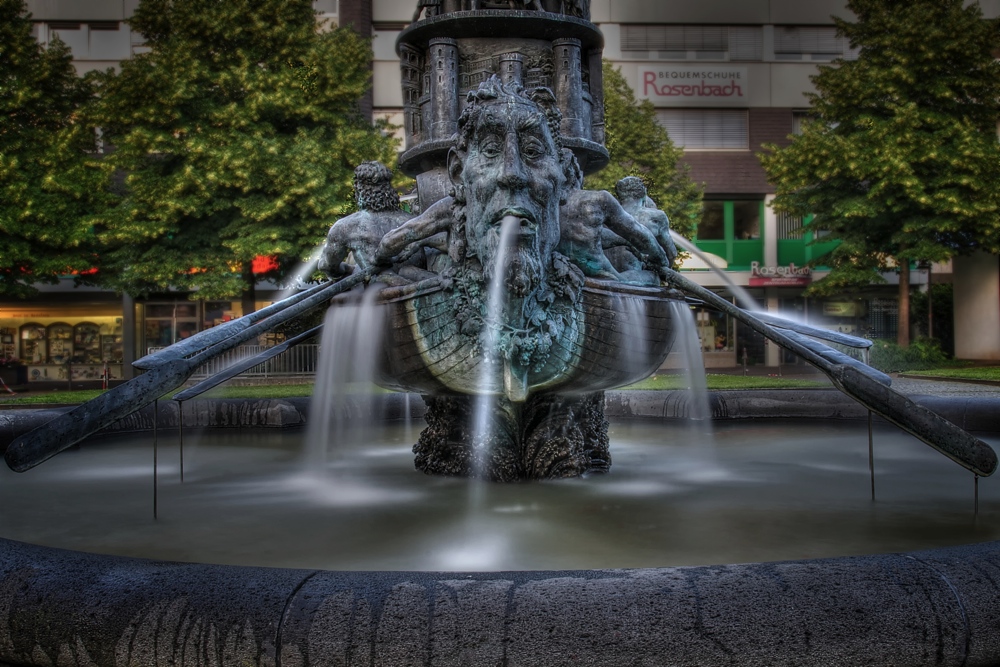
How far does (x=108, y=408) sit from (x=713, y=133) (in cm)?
3490

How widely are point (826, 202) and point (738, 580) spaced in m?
28.2

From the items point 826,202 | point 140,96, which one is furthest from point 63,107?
point 826,202

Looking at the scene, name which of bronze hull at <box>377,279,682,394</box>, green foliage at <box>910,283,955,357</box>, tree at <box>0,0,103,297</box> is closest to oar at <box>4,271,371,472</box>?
bronze hull at <box>377,279,682,394</box>

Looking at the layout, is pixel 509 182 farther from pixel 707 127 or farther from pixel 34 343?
pixel 34 343

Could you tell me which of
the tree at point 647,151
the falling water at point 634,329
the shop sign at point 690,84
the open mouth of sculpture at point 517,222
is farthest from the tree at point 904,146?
the open mouth of sculpture at point 517,222

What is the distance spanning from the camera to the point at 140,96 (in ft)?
78.1

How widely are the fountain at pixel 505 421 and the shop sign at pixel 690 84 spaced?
2902cm

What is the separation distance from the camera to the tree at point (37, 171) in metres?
23.7

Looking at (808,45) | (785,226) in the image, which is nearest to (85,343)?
(785,226)

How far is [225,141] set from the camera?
78.3 feet

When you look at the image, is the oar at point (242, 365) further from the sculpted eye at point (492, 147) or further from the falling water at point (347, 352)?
the sculpted eye at point (492, 147)

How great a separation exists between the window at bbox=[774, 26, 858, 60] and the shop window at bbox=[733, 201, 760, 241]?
6.11 metres

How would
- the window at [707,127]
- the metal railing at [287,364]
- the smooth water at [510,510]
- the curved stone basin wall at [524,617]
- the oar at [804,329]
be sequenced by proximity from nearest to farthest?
the curved stone basin wall at [524,617]
the smooth water at [510,510]
the oar at [804,329]
the metal railing at [287,364]
the window at [707,127]

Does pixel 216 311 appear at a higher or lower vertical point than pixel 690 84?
lower
